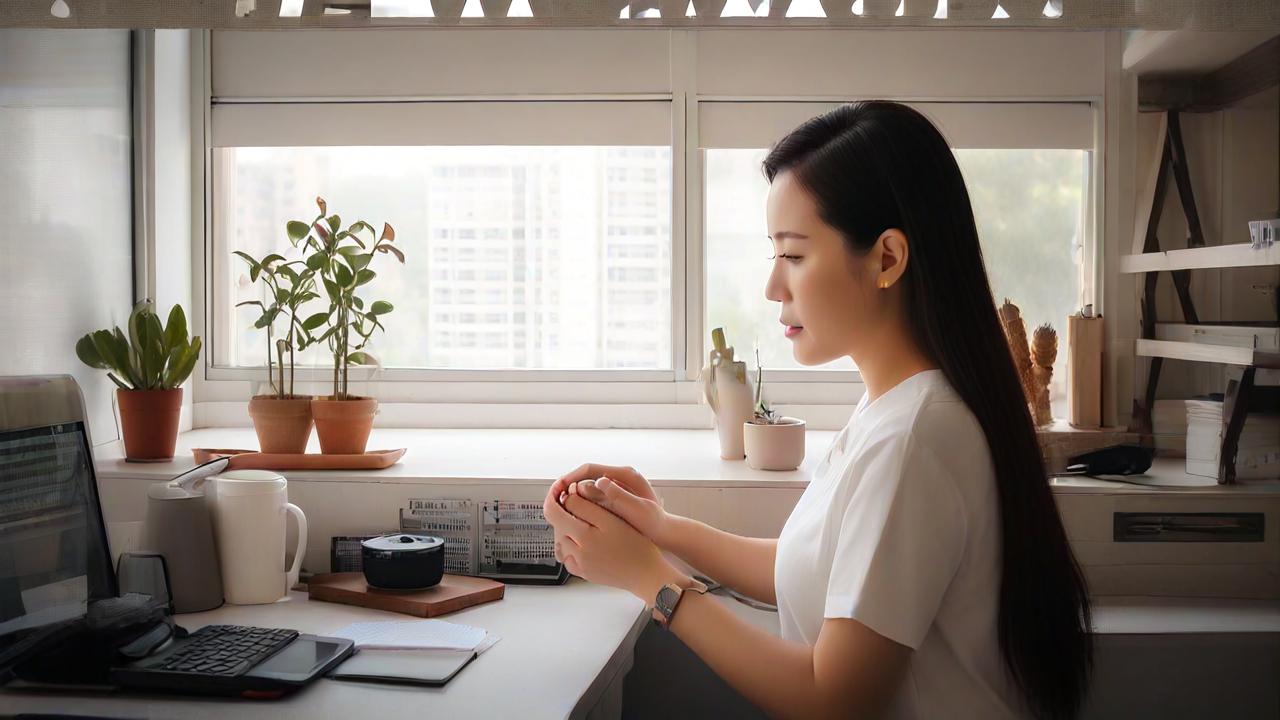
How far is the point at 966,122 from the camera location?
2.12 m

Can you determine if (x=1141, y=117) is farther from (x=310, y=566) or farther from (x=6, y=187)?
(x=6, y=187)

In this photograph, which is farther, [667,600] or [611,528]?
[611,528]

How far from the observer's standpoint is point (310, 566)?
5.36 feet

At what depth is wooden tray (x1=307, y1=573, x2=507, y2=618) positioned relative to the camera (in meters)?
1.37

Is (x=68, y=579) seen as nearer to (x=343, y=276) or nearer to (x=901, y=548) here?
(x=343, y=276)

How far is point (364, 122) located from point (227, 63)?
0.34 m

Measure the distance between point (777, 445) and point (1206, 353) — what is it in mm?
751

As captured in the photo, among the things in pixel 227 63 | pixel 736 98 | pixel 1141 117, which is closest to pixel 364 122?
pixel 227 63

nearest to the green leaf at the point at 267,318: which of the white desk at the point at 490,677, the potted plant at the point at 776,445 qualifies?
the white desk at the point at 490,677

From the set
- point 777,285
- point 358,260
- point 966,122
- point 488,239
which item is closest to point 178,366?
point 358,260

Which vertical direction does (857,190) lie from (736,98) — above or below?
below

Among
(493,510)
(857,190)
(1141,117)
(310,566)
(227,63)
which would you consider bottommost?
(310,566)

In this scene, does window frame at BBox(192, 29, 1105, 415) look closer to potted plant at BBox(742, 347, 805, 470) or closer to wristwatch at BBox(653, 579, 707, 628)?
potted plant at BBox(742, 347, 805, 470)

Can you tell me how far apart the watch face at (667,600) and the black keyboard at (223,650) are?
48 centimetres
